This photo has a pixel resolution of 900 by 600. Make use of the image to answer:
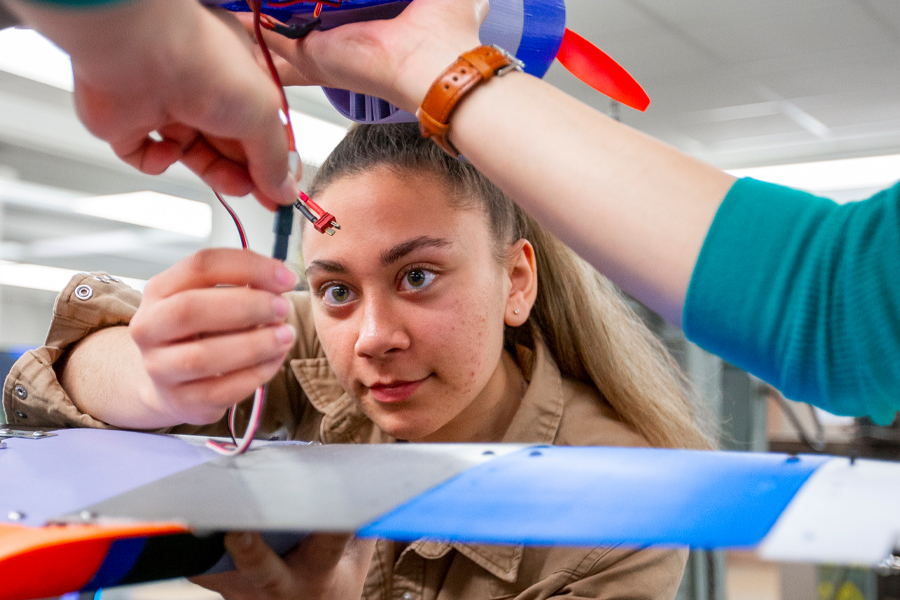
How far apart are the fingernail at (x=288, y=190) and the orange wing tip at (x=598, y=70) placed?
13.7 inches

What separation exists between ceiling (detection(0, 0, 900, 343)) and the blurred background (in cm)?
1

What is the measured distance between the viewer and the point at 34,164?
15.0 ft

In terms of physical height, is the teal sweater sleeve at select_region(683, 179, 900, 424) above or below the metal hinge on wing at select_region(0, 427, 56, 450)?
above

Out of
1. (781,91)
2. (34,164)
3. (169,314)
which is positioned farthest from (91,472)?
(34,164)

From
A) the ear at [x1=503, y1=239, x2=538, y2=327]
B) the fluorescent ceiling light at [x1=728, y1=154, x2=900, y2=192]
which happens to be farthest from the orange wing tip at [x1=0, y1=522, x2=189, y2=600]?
the fluorescent ceiling light at [x1=728, y1=154, x2=900, y2=192]

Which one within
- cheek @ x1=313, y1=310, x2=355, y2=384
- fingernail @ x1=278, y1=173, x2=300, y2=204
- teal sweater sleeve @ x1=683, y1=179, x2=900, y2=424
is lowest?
cheek @ x1=313, y1=310, x2=355, y2=384

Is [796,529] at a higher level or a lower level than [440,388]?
higher

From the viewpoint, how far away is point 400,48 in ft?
1.82

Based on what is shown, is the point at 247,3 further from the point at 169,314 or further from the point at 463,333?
the point at 463,333

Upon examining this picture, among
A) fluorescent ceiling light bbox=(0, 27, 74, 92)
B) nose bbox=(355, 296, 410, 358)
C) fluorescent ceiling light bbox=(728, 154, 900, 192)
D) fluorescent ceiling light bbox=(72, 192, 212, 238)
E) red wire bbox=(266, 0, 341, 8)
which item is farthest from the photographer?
fluorescent ceiling light bbox=(728, 154, 900, 192)

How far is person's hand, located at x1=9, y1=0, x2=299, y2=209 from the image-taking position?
38 centimetres

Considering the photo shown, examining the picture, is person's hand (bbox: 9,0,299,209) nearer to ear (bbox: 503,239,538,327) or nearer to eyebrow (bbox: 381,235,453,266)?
eyebrow (bbox: 381,235,453,266)

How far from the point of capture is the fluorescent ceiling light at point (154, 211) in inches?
204

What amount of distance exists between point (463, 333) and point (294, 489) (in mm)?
498
